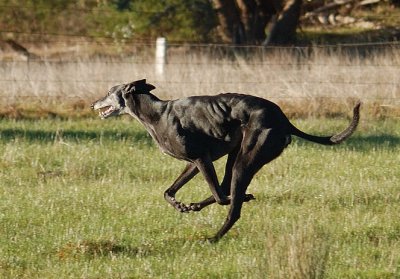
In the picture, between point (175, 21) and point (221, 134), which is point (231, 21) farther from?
point (221, 134)

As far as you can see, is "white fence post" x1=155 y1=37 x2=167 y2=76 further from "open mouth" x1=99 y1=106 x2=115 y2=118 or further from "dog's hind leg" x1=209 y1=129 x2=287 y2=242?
"dog's hind leg" x1=209 y1=129 x2=287 y2=242

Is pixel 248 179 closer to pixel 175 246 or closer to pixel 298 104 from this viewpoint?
pixel 175 246

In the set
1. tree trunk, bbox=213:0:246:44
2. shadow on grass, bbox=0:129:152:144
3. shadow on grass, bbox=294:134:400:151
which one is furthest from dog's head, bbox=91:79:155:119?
tree trunk, bbox=213:0:246:44

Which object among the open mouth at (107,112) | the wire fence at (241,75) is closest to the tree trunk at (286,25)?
the wire fence at (241,75)

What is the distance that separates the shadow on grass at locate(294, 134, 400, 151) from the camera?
41.7ft

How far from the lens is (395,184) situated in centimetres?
1019

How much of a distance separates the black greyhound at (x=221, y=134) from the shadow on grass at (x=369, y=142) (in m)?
4.22

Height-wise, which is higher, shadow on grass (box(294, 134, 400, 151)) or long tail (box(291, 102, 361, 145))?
long tail (box(291, 102, 361, 145))

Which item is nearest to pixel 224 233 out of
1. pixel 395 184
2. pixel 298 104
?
pixel 395 184

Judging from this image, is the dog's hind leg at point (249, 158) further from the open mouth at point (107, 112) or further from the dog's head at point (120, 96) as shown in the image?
the open mouth at point (107, 112)

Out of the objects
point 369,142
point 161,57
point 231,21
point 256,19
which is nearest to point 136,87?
point 369,142

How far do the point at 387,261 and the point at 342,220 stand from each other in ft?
4.45

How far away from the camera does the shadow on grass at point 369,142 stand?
12719mm

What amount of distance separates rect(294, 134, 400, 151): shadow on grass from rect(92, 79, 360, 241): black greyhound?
4.22 meters
